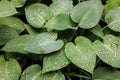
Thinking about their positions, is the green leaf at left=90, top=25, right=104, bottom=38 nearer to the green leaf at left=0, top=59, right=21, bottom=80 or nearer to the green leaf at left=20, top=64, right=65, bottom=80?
the green leaf at left=20, top=64, right=65, bottom=80

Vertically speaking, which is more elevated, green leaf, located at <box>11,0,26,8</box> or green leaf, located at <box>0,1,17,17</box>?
green leaf, located at <box>0,1,17,17</box>

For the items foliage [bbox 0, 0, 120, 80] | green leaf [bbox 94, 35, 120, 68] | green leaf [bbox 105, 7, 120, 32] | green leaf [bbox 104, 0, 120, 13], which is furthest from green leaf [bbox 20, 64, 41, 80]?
green leaf [bbox 104, 0, 120, 13]

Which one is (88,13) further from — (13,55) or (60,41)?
(13,55)

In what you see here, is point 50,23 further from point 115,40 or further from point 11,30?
point 115,40

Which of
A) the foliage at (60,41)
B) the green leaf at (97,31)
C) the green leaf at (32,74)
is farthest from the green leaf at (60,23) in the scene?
the green leaf at (32,74)

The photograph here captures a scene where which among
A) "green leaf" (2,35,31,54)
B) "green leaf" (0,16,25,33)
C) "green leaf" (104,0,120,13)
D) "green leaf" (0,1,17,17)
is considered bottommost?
"green leaf" (2,35,31,54)

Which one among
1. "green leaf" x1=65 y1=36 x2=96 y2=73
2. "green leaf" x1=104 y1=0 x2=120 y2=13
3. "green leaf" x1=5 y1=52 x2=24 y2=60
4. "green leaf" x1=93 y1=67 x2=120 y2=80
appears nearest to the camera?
"green leaf" x1=65 y1=36 x2=96 y2=73
